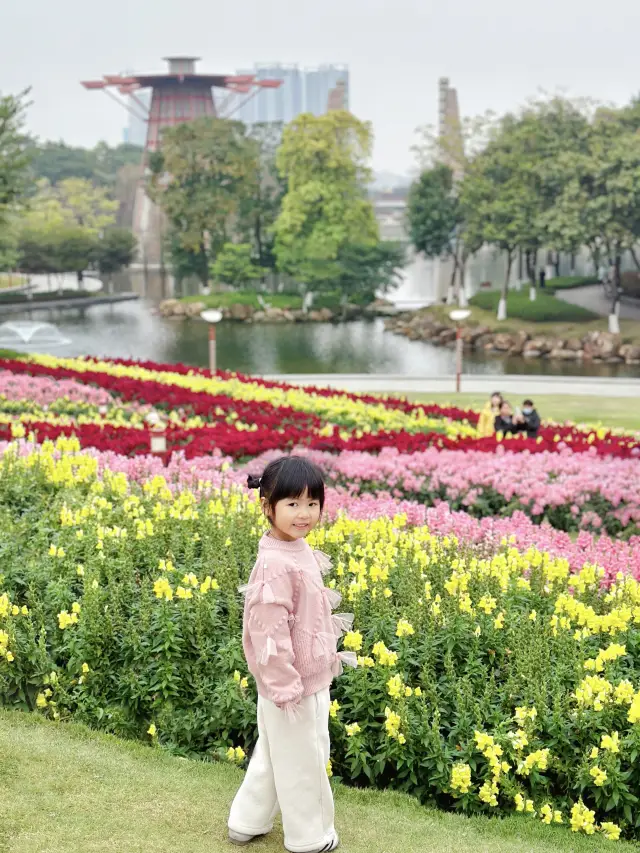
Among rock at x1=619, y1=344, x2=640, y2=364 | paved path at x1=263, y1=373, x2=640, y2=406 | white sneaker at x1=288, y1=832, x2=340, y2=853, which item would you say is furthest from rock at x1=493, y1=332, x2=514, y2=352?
white sneaker at x1=288, y1=832, x2=340, y2=853

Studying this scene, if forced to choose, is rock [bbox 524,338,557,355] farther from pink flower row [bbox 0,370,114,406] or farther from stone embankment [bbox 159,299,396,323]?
pink flower row [bbox 0,370,114,406]

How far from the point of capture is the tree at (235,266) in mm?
56000

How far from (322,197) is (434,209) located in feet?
18.8

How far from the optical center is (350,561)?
612cm

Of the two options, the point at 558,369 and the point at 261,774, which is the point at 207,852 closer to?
the point at 261,774

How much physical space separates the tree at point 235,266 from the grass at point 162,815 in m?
51.7

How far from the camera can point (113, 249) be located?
6881cm

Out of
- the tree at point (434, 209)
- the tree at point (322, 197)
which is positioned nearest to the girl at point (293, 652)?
the tree at point (434, 209)

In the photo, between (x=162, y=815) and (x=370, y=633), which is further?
(x=370, y=633)

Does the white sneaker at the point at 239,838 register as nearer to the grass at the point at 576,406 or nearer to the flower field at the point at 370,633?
the flower field at the point at 370,633

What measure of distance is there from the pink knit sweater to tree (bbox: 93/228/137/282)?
66.2 metres

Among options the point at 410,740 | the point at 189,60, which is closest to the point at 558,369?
the point at 410,740

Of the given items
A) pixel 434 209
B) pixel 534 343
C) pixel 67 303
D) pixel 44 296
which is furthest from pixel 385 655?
pixel 44 296

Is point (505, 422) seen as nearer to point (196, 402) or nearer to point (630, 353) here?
point (196, 402)
